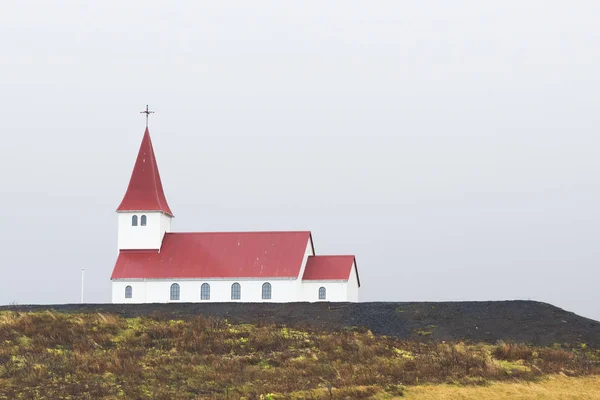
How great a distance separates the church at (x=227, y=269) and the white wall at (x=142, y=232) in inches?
2.7

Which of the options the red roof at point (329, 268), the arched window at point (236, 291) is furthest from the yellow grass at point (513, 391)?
the arched window at point (236, 291)

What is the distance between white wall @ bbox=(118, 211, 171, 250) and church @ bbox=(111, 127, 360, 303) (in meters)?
0.07

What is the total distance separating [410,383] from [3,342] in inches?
545

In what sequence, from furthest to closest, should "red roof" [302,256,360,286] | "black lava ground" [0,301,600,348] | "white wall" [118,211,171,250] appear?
"white wall" [118,211,171,250]
"red roof" [302,256,360,286]
"black lava ground" [0,301,600,348]

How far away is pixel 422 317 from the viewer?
37.2m

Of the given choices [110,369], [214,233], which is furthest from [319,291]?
[110,369]

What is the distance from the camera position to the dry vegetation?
23422 mm

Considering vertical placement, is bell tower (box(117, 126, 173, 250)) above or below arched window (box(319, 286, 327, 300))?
above

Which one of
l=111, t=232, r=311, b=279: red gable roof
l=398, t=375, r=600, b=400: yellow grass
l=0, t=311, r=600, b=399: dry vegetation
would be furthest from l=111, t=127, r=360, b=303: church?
l=398, t=375, r=600, b=400: yellow grass

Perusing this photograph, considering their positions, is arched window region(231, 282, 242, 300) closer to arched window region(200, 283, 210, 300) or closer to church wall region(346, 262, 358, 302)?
arched window region(200, 283, 210, 300)

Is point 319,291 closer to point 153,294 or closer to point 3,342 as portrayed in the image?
point 153,294

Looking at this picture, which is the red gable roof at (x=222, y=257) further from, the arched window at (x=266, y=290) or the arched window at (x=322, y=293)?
the arched window at (x=322, y=293)

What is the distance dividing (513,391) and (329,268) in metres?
39.5

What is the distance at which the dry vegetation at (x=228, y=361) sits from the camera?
23.4 metres
